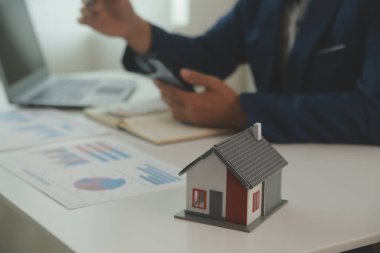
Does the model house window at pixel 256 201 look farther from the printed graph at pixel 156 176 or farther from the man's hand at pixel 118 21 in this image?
the man's hand at pixel 118 21

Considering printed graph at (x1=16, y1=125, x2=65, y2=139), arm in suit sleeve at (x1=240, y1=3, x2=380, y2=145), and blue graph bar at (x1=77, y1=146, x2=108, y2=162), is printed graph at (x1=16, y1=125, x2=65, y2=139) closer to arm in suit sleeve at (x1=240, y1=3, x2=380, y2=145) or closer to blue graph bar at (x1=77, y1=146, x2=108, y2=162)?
blue graph bar at (x1=77, y1=146, x2=108, y2=162)

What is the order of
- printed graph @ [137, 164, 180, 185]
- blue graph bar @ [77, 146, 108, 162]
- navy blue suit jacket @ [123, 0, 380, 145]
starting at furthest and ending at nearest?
1. navy blue suit jacket @ [123, 0, 380, 145]
2. blue graph bar @ [77, 146, 108, 162]
3. printed graph @ [137, 164, 180, 185]

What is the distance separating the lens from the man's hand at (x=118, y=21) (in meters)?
1.33

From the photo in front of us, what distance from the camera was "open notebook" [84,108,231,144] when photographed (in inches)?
45.3

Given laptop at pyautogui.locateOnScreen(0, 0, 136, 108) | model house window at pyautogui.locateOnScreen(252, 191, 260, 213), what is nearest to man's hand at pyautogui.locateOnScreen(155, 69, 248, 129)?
laptop at pyautogui.locateOnScreen(0, 0, 136, 108)

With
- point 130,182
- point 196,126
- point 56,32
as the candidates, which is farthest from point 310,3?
point 56,32

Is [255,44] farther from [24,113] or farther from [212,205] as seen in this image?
[212,205]

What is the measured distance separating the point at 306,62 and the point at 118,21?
43 cm

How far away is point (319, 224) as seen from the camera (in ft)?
2.47

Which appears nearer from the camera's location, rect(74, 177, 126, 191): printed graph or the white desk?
the white desk

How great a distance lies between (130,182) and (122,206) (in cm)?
10

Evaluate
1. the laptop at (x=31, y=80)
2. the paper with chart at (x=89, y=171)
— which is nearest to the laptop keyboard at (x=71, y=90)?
the laptop at (x=31, y=80)

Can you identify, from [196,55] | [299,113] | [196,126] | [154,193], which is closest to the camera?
[154,193]

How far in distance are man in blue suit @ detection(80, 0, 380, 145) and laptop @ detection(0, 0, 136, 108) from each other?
0.16m
